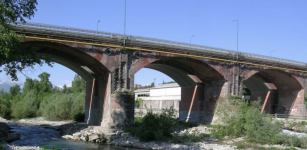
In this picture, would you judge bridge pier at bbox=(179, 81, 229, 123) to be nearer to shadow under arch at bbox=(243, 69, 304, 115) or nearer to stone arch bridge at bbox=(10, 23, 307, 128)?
stone arch bridge at bbox=(10, 23, 307, 128)

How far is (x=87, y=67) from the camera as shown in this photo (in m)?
31.4

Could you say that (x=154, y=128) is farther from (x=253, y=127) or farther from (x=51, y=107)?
(x=51, y=107)

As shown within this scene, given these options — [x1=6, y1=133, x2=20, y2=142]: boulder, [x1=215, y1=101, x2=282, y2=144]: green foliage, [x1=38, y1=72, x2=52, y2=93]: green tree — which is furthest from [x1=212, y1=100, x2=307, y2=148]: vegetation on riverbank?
[x1=38, y1=72, x2=52, y2=93]: green tree

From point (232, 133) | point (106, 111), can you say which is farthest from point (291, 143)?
point (106, 111)

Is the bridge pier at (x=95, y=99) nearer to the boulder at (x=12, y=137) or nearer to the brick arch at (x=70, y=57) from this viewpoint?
the brick arch at (x=70, y=57)

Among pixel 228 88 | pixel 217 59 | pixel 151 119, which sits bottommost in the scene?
pixel 151 119

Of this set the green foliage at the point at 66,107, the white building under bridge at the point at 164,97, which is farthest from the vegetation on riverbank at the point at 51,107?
the white building under bridge at the point at 164,97

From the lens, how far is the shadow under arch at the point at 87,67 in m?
26.9

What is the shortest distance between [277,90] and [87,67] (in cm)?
2746

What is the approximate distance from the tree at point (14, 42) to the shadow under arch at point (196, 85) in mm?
20596

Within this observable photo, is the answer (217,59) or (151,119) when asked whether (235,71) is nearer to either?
(217,59)

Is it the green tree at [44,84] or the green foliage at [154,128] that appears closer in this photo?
the green foliage at [154,128]

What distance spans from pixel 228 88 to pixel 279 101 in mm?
13532

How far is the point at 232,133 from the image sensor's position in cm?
2808
